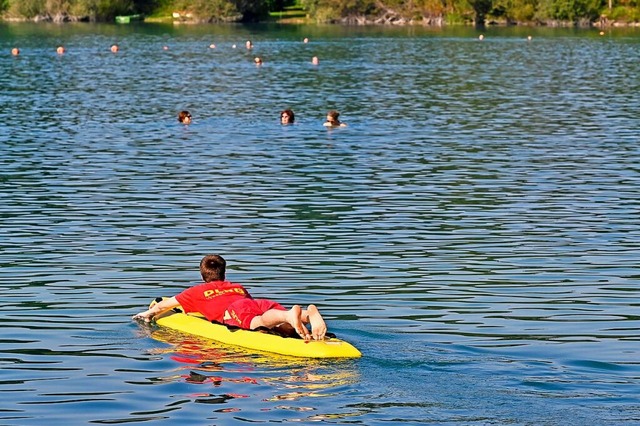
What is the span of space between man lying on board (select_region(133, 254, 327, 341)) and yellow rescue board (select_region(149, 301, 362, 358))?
0.43 feet

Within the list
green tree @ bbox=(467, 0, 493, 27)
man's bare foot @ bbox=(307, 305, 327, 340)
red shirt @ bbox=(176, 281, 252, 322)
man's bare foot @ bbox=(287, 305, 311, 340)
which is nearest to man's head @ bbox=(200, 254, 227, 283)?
red shirt @ bbox=(176, 281, 252, 322)

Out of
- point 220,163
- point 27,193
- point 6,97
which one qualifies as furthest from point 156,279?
point 6,97

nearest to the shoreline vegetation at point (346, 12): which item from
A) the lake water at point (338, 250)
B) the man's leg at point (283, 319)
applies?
the lake water at point (338, 250)

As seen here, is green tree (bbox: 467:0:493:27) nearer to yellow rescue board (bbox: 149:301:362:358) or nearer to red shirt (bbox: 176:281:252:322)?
yellow rescue board (bbox: 149:301:362:358)

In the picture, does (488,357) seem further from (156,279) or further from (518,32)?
(518,32)

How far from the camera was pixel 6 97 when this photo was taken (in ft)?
194

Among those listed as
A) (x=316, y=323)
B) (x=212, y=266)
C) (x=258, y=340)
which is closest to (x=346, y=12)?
(x=212, y=266)

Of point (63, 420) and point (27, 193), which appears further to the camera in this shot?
point (27, 193)

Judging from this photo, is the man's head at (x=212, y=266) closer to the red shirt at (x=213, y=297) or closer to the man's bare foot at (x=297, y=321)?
the red shirt at (x=213, y=297)

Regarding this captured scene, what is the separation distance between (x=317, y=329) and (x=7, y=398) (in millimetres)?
3790

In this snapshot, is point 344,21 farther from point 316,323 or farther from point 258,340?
point 316,323

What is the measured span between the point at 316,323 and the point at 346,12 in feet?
502

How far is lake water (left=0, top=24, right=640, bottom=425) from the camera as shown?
15008 mm

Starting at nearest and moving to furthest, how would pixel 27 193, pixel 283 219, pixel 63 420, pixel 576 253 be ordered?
pixel 63 420 < pixel 576 253 < pixel 283 219 < pixel 27 193
